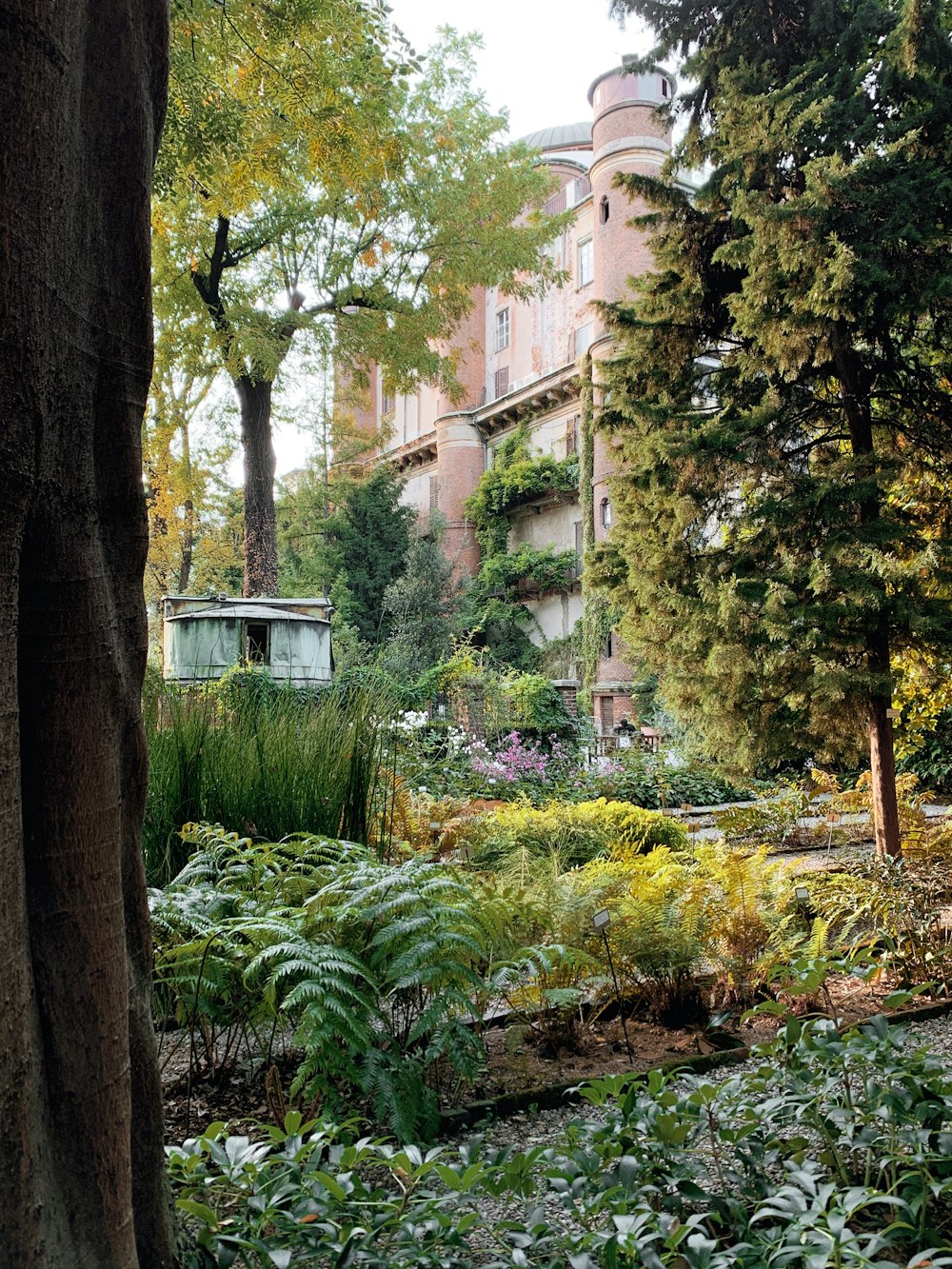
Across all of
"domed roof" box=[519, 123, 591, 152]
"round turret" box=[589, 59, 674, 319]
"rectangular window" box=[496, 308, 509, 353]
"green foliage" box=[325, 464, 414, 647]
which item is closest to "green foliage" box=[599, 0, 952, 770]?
"round turret" box=[589, 59, 674, 319]

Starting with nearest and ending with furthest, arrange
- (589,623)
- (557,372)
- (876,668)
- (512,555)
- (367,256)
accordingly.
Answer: (876,668) < (367,256) < (589,623) < (557,372) < (512,555)

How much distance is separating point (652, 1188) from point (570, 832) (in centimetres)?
547

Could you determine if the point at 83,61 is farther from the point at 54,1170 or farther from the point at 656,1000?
the point at 656,1000

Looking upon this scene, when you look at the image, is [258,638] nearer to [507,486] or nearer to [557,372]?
[507,486]

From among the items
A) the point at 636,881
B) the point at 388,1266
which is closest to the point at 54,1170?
the point at 388,1266

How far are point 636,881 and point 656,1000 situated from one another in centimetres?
57

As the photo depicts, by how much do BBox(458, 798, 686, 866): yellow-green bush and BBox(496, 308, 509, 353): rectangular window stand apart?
25499 millimetres

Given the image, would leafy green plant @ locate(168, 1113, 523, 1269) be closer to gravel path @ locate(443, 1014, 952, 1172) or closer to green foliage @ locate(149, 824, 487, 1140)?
green foliage @ locate(149, 824, 487, 1140)

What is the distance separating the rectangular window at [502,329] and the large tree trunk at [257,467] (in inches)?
563

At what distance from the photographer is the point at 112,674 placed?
5.01ft

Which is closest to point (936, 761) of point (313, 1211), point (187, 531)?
point (313, 1211)

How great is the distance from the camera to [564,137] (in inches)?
1257

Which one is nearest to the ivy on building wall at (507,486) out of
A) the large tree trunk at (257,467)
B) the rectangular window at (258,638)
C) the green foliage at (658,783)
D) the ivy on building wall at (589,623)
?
the ivy on building wall at (589,623)

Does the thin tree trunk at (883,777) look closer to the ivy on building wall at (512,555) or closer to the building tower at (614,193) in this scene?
the building tower at (614,193)
